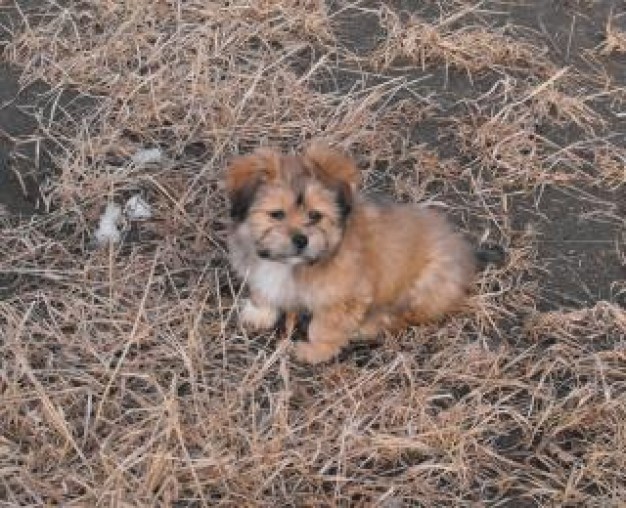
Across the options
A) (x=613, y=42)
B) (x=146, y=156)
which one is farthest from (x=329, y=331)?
(x=613, y=42)

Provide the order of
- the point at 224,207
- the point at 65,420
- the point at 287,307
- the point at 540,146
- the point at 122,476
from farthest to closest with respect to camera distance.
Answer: the point at 540,146 → the point at 224,207 → the point at 287,307 → the point at 65,420 → the point at 122,476

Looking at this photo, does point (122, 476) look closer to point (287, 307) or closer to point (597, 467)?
point (287, 307)

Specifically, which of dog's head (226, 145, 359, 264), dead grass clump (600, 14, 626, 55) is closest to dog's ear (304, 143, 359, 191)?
dog's head (226, 145, 359, 264)

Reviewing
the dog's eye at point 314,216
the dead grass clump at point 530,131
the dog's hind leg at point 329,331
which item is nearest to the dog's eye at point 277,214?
the dog's eye at point 314,216

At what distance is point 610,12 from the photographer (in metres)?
7.13

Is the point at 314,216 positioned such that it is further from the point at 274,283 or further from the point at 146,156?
the point at 146,156

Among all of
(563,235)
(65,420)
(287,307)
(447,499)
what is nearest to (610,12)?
(563,235)

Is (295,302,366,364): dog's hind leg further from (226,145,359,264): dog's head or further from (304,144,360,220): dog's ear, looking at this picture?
(304,144,360,220): dog's ear

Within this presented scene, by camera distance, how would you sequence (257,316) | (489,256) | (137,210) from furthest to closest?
(137,210), (489,256), (257,316)

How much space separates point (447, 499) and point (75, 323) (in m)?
1.84

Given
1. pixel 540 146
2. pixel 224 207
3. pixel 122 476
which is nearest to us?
pixel 122 476

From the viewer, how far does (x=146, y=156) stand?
573cm

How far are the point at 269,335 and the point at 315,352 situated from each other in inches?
10.6

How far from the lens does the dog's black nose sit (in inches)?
165
